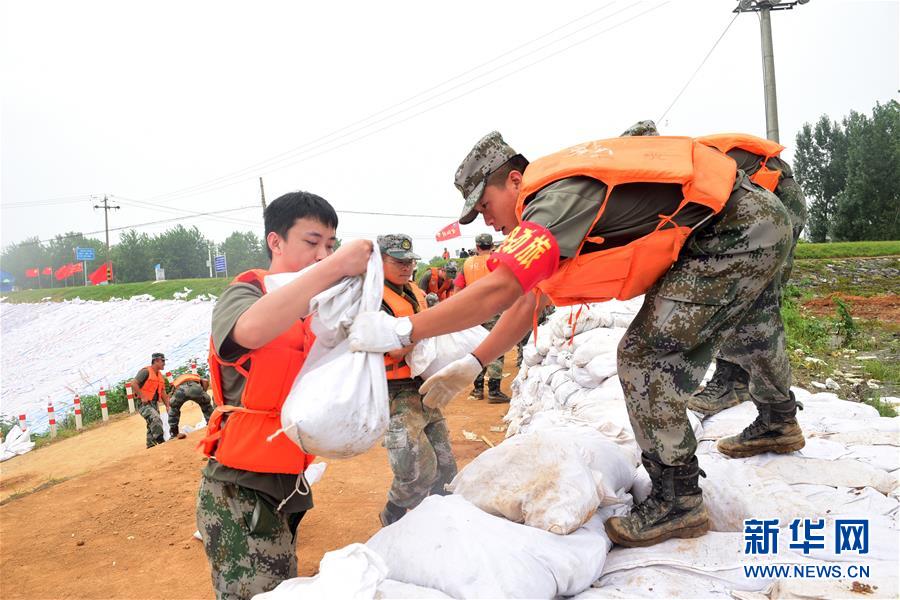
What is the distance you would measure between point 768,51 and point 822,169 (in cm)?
2527

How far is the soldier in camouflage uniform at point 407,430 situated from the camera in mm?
2998

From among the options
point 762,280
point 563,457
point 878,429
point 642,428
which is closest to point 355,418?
point 563,457

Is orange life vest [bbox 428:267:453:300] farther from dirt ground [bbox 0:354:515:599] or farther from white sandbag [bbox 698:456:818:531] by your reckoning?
white sandbag [bbox 698:456:818:531]

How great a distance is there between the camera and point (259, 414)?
1.62 meters

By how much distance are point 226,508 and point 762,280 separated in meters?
1.85

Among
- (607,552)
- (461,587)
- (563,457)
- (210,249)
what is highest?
(210,249)

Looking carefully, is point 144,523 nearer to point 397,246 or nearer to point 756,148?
point 397,246

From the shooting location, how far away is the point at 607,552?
1883 millimetres

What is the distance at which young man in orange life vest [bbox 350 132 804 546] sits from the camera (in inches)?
63.1

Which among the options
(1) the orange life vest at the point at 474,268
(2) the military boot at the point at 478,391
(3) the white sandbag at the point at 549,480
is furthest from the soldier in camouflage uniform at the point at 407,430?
(2) the military boot at the point at 478,391

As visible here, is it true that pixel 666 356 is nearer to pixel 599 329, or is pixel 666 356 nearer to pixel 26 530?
pixel 599 329

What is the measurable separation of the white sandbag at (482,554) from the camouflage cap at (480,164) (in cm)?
105

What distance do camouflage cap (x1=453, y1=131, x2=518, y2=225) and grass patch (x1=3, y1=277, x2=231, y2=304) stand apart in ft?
73.1

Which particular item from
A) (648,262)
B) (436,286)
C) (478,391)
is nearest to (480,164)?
(648,262)
